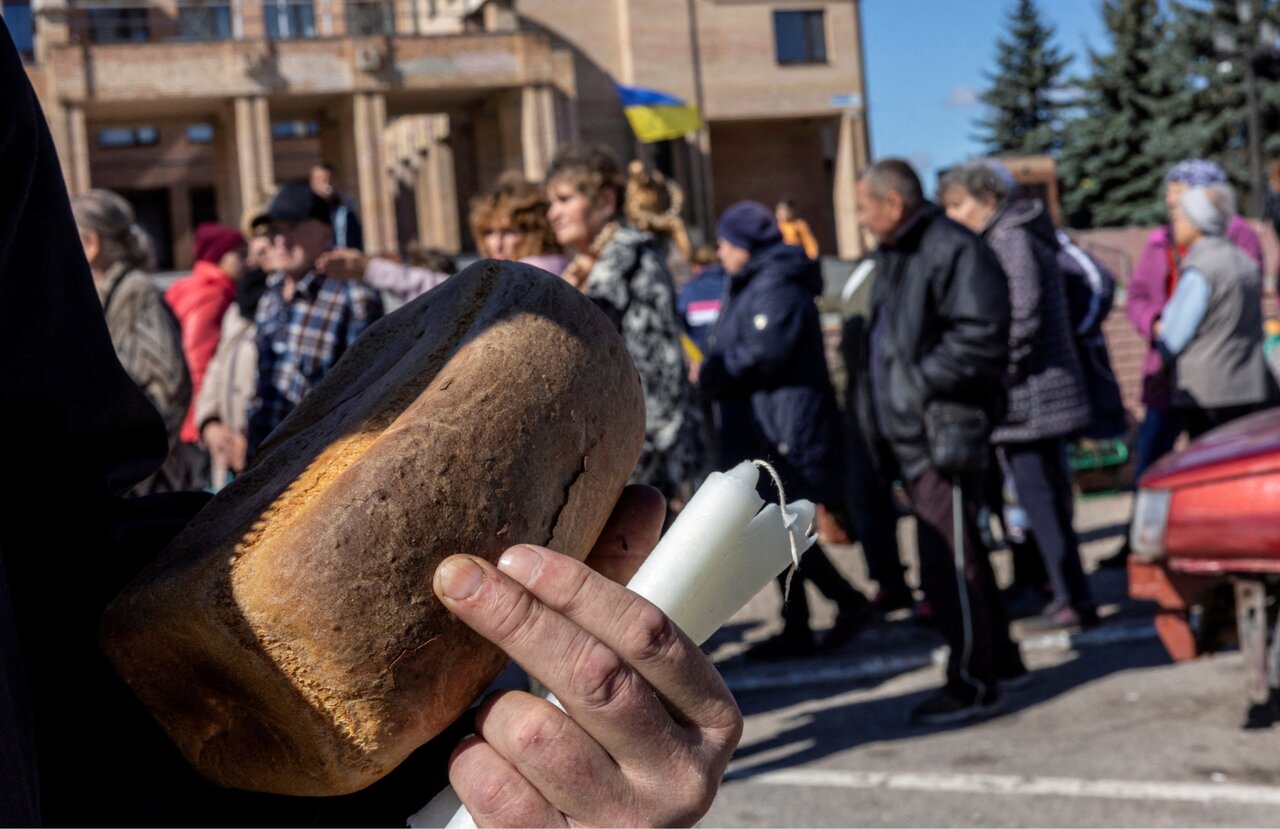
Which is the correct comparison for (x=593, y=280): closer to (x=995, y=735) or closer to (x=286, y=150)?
(x=995, y=735)

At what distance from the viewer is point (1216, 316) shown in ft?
25.9

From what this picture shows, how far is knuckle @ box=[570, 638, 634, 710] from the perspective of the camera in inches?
40.9

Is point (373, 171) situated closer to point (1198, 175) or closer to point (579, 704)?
point (1198, 175)

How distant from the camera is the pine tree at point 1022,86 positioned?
187 ft

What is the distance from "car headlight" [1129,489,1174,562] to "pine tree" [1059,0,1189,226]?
133 feet

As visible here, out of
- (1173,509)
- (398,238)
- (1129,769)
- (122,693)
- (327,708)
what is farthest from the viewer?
(398,238)

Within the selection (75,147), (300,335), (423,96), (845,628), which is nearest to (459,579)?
(300,335)

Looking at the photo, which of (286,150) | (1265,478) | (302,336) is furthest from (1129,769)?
(286,150)

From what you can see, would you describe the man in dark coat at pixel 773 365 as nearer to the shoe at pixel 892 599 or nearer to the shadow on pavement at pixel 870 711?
the shadow on pavement at pixel 870 711

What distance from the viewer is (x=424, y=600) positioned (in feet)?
3.52

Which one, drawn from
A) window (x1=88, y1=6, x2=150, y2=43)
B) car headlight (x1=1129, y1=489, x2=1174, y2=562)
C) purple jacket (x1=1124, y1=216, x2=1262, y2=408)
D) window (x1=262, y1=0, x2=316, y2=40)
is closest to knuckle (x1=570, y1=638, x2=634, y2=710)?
car headlight (x1=1129, y1=489, x2=1174, y2=562)

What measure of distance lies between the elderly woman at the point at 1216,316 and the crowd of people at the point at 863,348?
13 millimetres

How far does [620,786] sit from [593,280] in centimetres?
429

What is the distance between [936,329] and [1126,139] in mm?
42845
